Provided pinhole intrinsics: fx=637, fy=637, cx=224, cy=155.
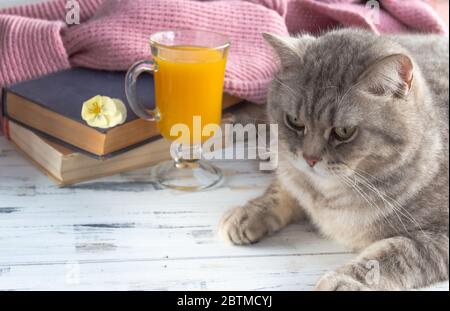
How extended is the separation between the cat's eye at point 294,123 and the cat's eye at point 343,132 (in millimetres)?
59

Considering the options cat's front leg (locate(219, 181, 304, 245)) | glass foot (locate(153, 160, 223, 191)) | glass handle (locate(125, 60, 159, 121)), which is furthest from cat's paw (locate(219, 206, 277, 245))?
glass handle (locate(125, 60, 159, 121))

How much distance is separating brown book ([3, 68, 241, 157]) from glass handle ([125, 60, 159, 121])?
28mm

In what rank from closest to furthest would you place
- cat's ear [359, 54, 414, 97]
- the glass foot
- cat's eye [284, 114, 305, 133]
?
cat's ear [359, 54, 414, 97]
cat's eye [284, 114, 305, 133]
the glass foot

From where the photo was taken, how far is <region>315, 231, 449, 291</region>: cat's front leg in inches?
38.2

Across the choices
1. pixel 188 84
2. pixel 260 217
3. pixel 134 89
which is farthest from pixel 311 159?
pixel 134 89

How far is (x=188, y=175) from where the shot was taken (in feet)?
4.18

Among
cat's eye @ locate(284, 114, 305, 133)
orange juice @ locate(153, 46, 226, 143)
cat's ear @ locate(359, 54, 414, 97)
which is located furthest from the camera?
orange juice @ locate(153, 46, 226, 143)

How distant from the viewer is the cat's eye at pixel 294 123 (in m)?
1.03

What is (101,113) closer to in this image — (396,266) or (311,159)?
(311,159)

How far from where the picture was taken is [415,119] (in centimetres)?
99

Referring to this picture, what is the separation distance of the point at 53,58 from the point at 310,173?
0.63 m

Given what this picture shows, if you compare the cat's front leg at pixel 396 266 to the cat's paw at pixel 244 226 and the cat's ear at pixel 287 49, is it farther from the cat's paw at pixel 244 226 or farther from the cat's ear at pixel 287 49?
the cat's ear at pixel 287 49

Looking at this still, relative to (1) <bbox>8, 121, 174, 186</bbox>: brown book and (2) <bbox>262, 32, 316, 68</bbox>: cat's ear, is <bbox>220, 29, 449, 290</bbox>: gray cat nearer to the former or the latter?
(2) <bbox>262, 32, 316, 68</bbox>: cat's ear
